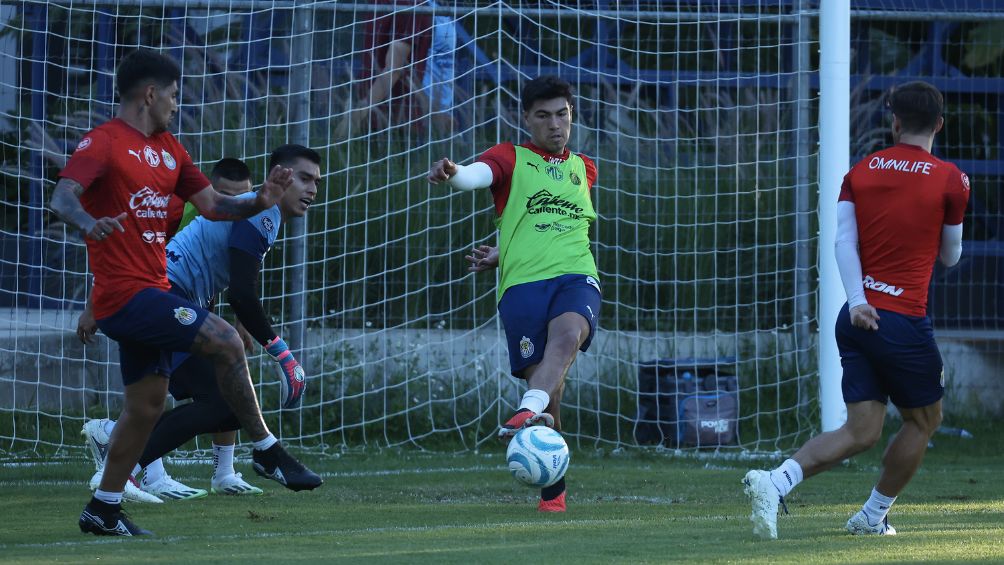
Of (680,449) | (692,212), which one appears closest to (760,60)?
(692,212)

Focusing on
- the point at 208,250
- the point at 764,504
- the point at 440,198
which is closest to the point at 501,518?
the point at 764,504

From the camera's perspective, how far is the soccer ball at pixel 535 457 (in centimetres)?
572

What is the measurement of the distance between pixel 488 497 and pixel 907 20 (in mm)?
6481

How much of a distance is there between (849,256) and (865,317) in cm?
25

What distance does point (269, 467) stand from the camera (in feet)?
19.0

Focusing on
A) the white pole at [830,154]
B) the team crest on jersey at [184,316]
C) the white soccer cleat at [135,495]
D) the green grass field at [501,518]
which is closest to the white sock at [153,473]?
the white soccer cleat at [135,495]

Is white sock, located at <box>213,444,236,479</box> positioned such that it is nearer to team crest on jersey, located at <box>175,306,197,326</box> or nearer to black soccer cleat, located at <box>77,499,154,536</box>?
black soccer cleat, located at <box>77,499,154,536</box>

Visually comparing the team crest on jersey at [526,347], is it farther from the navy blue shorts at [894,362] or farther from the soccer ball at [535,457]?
the navy blue shorts at [894,362]

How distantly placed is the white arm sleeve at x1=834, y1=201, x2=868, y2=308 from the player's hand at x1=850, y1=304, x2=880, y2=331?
3 cm

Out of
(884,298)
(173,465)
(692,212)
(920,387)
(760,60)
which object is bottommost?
(173,465)

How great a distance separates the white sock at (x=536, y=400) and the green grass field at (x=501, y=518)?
1.54 ft

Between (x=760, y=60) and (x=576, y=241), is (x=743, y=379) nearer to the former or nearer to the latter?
(x=760, y=60)

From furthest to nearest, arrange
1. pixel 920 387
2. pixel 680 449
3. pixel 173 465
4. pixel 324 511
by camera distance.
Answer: pixel 680 449, pixel 173 465, pixel 324 511, pixel 920 387

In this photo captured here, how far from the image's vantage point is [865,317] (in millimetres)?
5145
